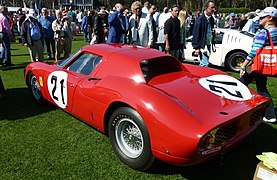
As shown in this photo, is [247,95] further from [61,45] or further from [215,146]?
[61,45]

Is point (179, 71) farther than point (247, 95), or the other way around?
point (179, 71)

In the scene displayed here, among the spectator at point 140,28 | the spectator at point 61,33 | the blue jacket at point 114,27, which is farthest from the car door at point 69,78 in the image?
the spectator at point 61,33

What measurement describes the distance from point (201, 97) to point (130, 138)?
36.9 inches

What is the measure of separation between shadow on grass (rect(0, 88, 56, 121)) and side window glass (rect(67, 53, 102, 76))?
120 cm

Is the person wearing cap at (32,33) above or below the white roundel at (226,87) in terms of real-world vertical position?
above

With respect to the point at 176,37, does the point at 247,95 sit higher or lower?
lower

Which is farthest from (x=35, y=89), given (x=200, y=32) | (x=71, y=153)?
(x=200, y=32)

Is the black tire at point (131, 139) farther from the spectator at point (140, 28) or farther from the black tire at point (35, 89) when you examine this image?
the spectator at point (140, 28)

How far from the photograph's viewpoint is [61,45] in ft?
28.2

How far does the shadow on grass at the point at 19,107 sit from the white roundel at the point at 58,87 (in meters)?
0.74

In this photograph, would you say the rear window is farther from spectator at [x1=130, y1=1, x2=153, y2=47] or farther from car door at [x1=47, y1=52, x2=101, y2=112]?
spectator at [x1=130, y1=1, x2=153, y2=47]

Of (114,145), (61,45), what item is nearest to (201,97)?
(114,145)

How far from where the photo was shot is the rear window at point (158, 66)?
3646 millimetres

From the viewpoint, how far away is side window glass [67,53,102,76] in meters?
3.84
